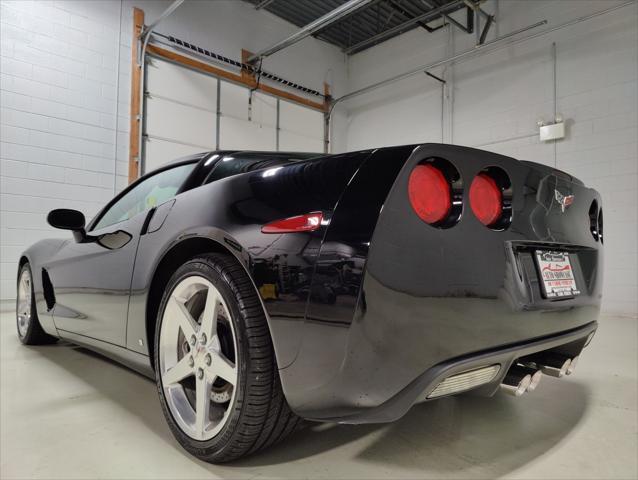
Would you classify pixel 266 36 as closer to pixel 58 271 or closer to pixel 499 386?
pixel 58 271

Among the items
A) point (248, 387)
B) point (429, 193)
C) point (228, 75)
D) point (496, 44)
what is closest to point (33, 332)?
point (248, 387)

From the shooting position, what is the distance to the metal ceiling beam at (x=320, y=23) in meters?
5.46

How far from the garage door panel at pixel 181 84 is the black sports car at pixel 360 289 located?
5.50 metres

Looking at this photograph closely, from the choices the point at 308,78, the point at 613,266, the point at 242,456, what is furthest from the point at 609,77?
the point at 242,456

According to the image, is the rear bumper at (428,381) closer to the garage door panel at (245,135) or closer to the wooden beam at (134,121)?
the wooden beam at (134,121)

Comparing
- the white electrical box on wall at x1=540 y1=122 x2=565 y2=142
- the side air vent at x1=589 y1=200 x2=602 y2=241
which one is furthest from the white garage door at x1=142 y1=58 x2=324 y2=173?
the side air vent at x1=589 y1=200 x2=602 y2=241

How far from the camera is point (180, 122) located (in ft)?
21.1

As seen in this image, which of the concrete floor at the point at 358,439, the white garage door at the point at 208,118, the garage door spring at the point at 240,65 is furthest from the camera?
the garage door spring at the point at 240,65

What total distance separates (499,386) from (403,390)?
0.39 m

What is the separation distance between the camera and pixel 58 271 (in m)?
2.34

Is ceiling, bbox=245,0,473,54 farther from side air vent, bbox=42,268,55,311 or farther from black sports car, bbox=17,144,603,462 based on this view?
black sports car, bbox=17,144,603,462

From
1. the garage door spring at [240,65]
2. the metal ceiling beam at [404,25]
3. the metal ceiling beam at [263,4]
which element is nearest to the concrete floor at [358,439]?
the garage door spring at [240,65]

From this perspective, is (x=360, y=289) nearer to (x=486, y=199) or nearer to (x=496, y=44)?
(x=486, y=199)

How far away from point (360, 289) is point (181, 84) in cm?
649
